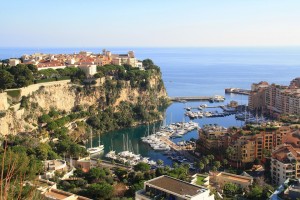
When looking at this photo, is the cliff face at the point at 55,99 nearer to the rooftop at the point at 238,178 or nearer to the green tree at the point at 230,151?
the green tree at the point at 230,151

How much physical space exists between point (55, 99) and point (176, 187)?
19.6m

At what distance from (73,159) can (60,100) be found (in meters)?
8.82

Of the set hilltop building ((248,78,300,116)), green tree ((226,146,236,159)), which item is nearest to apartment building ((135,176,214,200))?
green tree ((226,146,236,159))

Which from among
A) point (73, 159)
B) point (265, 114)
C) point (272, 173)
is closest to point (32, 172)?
point (73, 159)

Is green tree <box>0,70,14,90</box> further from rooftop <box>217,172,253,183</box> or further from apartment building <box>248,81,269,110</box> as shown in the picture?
apartment building <box>248,81,269,110</box>

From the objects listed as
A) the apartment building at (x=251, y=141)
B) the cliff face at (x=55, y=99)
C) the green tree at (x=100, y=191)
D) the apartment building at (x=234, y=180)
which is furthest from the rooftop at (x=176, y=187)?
the cliff face at (x=55, y=99)

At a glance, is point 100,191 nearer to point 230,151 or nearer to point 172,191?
point 172,191

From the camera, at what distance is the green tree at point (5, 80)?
23.0 meters

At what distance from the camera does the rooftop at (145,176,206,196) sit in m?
9.55

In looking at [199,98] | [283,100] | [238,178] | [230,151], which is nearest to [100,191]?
[238,178]

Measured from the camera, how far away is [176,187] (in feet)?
32.7

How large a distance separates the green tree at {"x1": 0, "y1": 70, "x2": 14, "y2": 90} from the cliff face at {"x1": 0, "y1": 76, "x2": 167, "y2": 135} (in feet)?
3.05

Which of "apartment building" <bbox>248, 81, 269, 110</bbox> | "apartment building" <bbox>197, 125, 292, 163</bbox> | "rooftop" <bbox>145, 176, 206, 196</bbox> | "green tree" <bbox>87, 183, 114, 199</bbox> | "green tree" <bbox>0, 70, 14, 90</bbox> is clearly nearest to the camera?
"rooftop" <bbox>145, 176, 206, 196</bbox>

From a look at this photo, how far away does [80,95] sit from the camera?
3022 centimetres
